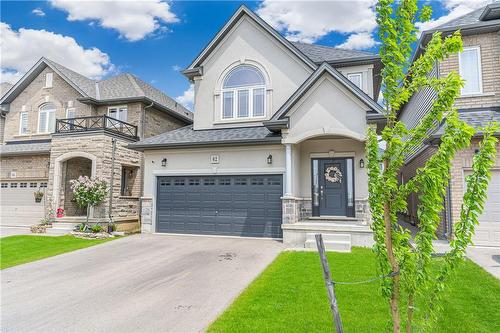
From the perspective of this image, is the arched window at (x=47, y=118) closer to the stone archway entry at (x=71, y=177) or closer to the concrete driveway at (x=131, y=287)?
the stone archway entry at (x=71, y=177)

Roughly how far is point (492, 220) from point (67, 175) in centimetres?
1823

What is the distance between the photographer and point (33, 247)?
11117 millimetres

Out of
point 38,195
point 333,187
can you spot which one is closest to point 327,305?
point 333,187

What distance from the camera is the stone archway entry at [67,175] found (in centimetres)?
1491

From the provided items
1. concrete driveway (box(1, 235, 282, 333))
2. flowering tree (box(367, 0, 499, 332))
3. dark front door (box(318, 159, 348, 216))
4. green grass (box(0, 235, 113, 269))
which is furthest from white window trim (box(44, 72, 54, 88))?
flowering tree (box(367, 0, 499, 332))

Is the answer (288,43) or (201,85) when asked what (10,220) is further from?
(288,43)

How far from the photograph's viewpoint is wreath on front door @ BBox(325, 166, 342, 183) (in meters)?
12.5

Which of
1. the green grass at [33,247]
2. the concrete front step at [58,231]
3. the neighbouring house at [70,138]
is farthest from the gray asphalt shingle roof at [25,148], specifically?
the green grass at [33,247]

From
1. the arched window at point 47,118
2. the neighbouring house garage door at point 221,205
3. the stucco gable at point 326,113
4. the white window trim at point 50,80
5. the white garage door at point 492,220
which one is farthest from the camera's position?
the white window trim at point 50,80

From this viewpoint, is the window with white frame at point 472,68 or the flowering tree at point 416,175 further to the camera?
the window with white frame at point 472,68

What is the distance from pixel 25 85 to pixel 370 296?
22047 millimetres

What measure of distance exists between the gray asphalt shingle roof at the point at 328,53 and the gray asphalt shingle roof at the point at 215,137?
472cm

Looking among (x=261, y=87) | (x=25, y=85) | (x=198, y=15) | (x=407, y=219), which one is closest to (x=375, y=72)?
(x=261, y=87)

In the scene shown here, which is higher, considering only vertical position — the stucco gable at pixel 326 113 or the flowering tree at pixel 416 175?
the stucco gable at pixel 326 113
